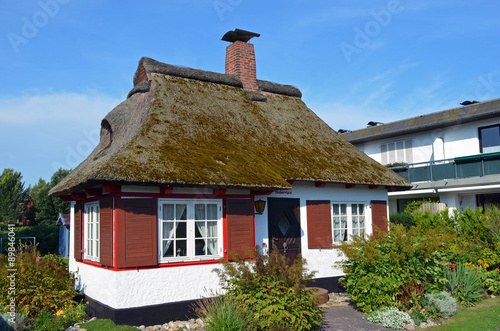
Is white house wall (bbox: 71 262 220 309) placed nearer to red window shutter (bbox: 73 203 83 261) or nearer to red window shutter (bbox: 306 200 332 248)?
red window shutter (bbox: 73 203 83 261)

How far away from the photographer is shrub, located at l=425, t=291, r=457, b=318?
313 inches

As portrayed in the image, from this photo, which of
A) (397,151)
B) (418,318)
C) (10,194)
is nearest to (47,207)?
(10,194)

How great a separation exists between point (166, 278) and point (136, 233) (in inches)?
41.6

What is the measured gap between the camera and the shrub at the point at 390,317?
7.49 meters

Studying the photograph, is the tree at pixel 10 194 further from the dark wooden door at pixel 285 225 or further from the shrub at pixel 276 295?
the shrub at pixel 276 295

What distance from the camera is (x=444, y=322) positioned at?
7.79m

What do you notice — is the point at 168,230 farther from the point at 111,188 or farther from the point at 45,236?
the point at 45,236

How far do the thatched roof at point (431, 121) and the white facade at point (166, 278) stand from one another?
32.8 ft

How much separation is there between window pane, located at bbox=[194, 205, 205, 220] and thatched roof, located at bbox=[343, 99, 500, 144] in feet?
43.1

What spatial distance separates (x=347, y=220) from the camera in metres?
11.3

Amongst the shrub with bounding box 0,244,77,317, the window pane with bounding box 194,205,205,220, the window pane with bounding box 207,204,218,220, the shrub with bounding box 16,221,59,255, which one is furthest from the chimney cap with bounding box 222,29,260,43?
the shrub with bounding box 16,221,59,255

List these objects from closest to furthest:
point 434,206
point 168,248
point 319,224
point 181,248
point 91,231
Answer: point 168,248
point 181,248
point 91,231
point 319,224
point 434,206

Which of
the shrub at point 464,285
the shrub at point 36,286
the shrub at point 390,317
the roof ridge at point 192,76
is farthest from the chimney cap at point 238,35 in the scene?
the shrub at point 390,317

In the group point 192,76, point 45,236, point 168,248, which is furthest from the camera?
point 45,236
